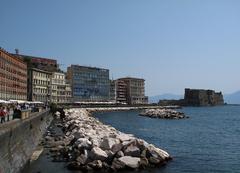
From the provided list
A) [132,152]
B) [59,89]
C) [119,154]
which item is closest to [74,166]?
[119,154]

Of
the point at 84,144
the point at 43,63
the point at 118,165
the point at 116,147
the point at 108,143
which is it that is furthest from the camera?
the point at 43,63

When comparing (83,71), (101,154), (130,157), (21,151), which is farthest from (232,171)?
(83,71)

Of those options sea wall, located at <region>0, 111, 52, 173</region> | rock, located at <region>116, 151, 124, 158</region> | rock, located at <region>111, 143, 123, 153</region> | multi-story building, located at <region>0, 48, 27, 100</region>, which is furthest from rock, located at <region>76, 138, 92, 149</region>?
multi-story building, located at <region>0, 48, 27, 100</region>

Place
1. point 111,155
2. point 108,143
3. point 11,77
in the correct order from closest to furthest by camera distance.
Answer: point 111,155
point 108,143
point 11,77

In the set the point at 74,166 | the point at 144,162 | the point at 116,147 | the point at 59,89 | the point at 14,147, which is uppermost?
the point at 59,89

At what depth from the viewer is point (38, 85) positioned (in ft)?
475

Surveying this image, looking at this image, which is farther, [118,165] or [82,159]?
[82,159]

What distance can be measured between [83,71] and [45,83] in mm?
49275

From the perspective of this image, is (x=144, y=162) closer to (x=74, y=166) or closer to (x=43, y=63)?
(x=74, y=166)

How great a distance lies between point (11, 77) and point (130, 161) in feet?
286

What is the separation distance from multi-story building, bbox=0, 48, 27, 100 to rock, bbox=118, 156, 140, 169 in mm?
73665

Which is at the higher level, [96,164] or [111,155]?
[111,155]

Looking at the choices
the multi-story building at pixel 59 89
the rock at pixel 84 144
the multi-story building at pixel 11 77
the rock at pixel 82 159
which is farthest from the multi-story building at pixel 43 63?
the rock at pixel 82 159

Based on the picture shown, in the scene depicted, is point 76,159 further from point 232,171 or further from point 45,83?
point 45,83
